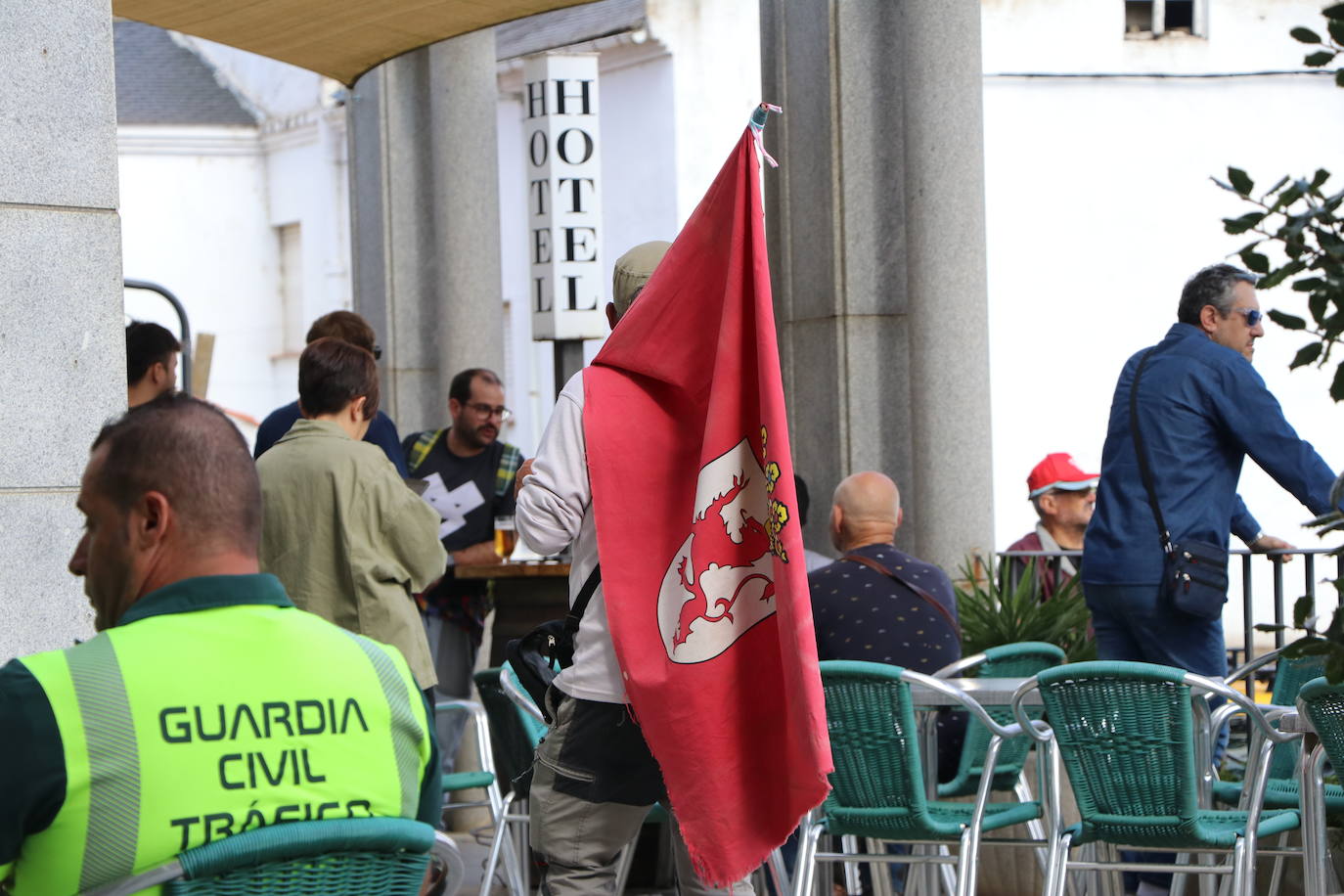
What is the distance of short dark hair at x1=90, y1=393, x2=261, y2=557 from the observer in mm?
2412

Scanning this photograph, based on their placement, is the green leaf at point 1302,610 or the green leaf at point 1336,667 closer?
the green leaf at point 1336,667

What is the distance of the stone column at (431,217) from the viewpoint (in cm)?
994

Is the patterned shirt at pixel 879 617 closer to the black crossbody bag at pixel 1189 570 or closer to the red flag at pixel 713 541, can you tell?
the black crossbody bag at pixel 1189 570

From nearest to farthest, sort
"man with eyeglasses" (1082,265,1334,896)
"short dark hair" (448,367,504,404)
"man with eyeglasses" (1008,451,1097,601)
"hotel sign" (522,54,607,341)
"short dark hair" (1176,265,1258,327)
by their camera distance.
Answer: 1. "man with eyeglasses" (1082,265,1334,896)
2. "short dark hair" (1176,265,1258,327)
3. "short dark hair" (448,367,504,404)
4. "man with eyeglasses" (1008,451,1097,601)
5. "hotel sign" (522,54,607,341)

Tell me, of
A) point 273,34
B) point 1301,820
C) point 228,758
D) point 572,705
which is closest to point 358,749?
point 228,758

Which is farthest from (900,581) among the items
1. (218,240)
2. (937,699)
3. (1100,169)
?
(218,240)

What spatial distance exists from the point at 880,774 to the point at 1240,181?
2642 mm

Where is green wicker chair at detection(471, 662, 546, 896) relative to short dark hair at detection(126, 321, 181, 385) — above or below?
below

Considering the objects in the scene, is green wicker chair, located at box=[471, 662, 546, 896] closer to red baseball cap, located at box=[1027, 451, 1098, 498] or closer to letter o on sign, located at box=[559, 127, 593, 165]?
red baseball cap, located at box=[1027, 451, 1098, 498]

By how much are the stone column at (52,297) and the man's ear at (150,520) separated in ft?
7.87

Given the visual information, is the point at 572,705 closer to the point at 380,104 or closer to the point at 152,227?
the point at 380,104

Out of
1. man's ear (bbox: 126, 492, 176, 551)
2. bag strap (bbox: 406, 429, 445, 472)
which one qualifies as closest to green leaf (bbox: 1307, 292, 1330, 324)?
man's ear (bbox: 126, 492, 176, 551)

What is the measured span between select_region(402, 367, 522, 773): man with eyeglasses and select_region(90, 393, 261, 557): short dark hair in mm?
5250

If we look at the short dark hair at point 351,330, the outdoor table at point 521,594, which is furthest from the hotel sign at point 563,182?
the short dark hair at point 351,330
